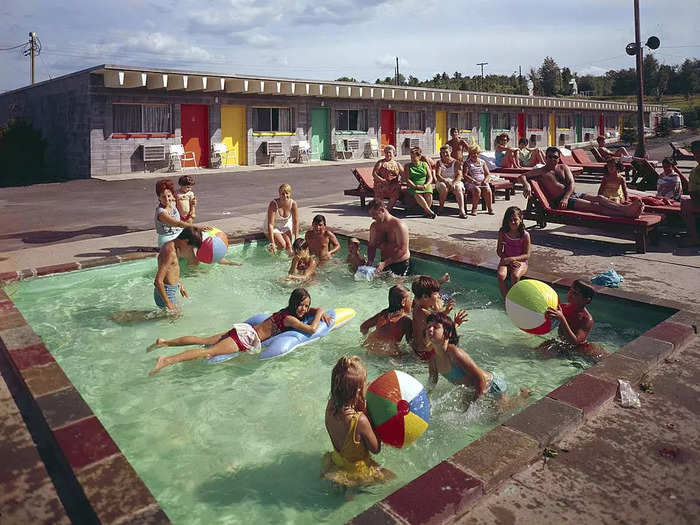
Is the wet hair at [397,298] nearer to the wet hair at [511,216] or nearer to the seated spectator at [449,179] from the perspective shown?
the wet hair at [511,216]

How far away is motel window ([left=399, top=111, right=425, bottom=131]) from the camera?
30688mm

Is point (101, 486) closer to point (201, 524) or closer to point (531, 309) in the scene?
point (201, 524)

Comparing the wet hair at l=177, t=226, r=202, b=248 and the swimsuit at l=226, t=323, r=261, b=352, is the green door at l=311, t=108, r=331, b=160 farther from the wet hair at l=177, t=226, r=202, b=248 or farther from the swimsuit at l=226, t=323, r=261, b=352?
the swimsuit at l=226, t=323, r=261, b=352

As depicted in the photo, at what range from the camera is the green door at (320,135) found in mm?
27375

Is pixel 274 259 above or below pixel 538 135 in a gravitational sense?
below

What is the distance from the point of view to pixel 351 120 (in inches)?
1128

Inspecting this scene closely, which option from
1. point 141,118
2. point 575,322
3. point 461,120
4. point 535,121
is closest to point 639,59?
point 461,120

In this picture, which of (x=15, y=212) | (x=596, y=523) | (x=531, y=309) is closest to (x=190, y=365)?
(x=531, y=309)

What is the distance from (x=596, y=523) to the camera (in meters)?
2.63

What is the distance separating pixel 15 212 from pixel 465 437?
40.1 feet

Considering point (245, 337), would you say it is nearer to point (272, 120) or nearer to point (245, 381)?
point (245, 381)

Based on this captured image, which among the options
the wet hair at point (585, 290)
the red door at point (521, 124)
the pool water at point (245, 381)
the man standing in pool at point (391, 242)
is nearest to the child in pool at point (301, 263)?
the pool water at point (245, 381)

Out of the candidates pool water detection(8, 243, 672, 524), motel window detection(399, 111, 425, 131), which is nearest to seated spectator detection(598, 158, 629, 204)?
pool water detection(8, 243, 672, 524)

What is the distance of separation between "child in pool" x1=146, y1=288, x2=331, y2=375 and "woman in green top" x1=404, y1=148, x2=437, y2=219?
6.52m
